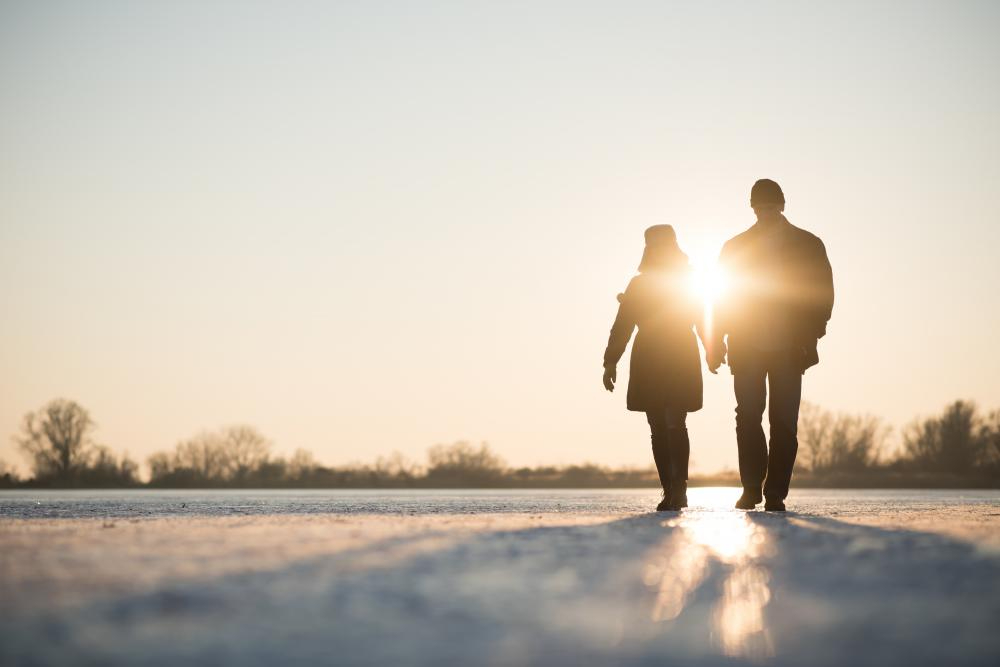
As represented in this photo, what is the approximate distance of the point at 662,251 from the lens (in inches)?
383

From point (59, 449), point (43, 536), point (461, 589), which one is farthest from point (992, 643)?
point (59, 449)

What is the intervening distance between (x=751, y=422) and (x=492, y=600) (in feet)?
21.7

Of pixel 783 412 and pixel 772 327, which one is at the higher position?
pixel 772 327

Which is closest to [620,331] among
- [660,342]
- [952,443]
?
[660,342]

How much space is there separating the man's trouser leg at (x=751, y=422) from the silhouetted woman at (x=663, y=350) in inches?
17.9

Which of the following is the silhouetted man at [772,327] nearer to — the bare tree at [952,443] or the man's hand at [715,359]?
the man's hand at [715,359]

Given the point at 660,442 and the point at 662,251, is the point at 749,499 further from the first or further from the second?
the point at 662,251

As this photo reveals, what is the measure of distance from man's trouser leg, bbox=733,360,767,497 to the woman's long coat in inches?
19.0

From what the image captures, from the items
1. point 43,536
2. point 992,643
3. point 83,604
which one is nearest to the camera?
point 992,643

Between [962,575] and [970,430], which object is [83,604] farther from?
[970,430]

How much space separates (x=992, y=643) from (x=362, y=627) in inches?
51.5

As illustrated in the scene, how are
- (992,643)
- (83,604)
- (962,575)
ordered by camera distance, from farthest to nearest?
(962,575), (83,604), (992,643)

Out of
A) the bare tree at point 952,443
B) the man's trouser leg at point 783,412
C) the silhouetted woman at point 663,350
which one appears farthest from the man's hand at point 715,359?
the bare tree at point 952,443

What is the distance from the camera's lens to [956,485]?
1417 inches
